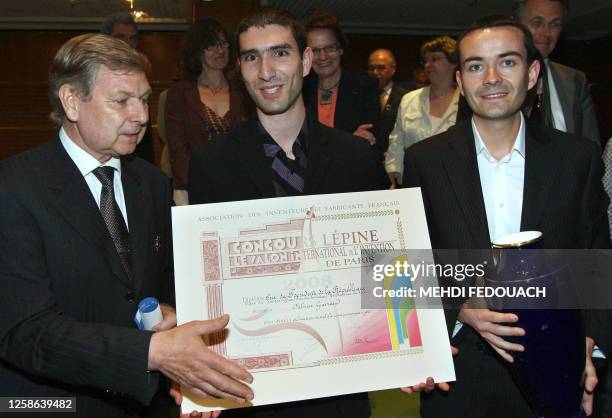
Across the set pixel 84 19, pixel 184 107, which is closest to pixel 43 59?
pixel 84 19

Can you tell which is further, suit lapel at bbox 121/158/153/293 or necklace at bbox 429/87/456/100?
necklace at bbox 429/87/456/100

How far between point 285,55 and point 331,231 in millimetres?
720

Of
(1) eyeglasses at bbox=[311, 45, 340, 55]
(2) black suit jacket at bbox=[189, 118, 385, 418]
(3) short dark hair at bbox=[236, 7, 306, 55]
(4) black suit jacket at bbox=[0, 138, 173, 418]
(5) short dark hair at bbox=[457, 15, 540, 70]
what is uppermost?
(1) eyeglasses at bbox=[311, 45, 340, 55]

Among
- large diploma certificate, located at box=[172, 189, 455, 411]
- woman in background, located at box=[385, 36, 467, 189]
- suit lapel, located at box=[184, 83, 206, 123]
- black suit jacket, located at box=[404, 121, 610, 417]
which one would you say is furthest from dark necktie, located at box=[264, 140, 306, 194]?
woman in background, located at box=[385, 36, 467, 189]

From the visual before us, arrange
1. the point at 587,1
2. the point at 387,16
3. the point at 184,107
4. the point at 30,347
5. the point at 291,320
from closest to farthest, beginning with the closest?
the point at 30,347 → the point at 291,320 → the point at 184,107 → the point at 587,1 → the point at 387,16

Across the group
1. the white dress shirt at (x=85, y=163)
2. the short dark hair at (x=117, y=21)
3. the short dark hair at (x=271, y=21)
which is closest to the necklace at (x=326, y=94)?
the short dark hair at (x=117, y=21)

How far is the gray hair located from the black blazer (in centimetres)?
190

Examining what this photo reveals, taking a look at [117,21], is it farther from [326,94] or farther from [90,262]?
[90,262]

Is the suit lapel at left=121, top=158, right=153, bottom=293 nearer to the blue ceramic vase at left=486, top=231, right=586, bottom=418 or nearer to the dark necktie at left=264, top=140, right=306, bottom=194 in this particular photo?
the dark necktie at left=264, top=140, right=306, bottom=194

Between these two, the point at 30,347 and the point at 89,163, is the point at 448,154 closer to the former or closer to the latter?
the point at 89,163

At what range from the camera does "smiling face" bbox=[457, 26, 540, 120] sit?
1.83 metres

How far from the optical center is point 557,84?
2.79 metres

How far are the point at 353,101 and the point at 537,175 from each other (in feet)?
6.02

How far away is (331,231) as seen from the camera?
1623 millimetres
